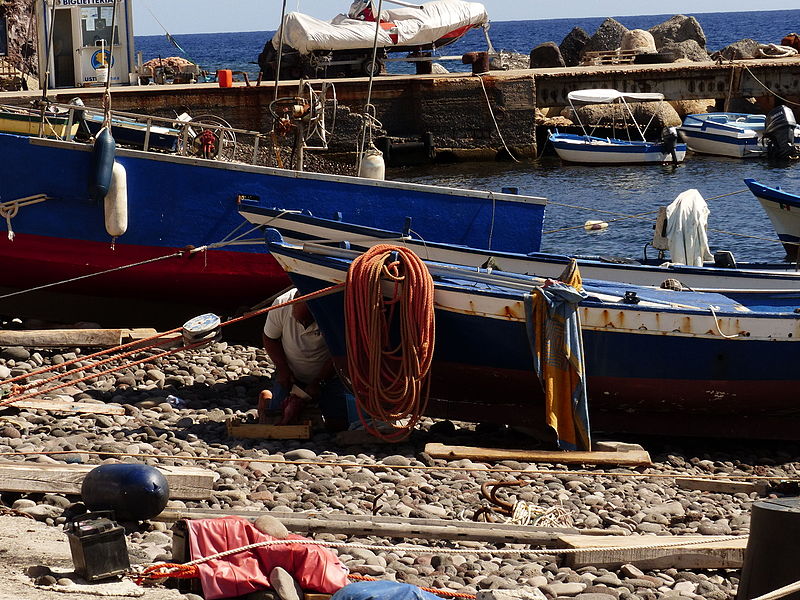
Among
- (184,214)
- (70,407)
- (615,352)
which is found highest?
(184,214)

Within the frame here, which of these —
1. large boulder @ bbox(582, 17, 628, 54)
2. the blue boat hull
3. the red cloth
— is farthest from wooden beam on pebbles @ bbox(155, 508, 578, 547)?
large boulder @ bbox(582, 17, 628, 54)

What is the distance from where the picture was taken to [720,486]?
746cm

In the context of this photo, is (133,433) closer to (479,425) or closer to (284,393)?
(284,393)

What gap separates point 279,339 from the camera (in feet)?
28.5

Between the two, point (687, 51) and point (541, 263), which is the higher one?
point (687, 51)

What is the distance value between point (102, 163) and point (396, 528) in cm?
606

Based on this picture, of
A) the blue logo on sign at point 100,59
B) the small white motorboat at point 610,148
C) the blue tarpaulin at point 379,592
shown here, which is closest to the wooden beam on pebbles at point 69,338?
the blue tarpaulin at point 379,592

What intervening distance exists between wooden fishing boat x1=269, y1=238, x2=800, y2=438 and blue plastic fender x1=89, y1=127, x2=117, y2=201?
9.37 ft

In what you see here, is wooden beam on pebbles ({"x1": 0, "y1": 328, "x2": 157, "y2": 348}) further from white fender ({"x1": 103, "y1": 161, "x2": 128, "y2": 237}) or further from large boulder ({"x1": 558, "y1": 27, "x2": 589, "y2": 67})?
large boulder ({"x1": 558, "y1": 27, "x2": 589, "y2": 67})

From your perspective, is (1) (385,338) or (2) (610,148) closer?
(1) (385,338)

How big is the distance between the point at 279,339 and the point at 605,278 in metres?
3.44

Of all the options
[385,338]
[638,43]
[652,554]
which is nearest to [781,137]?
[638,43]

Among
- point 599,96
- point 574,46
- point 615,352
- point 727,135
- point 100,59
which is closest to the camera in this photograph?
point 615,352

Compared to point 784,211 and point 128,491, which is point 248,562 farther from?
point 784,211
